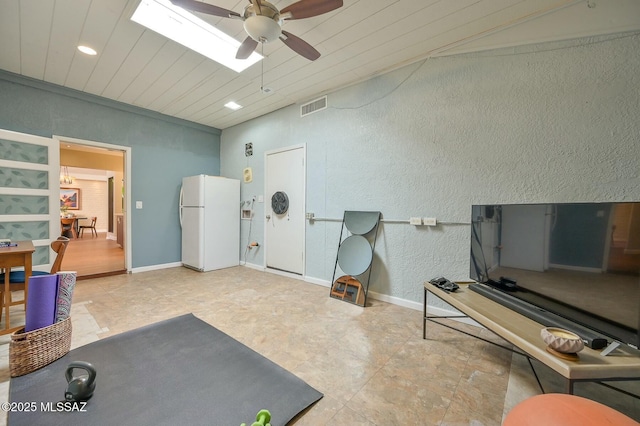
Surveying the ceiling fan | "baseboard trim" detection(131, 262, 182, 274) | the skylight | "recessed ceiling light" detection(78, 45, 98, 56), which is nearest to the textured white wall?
the skylight

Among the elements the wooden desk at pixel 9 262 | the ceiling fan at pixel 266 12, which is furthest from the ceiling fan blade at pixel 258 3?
the wooden desk at pixel 9 262

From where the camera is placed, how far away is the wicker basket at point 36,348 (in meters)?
1.58

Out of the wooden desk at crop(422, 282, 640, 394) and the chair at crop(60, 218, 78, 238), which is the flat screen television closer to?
the wooden desk at crop(422, 282, 640, 394)

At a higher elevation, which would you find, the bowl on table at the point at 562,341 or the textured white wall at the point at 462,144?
the textured white wall at the point at 462,144

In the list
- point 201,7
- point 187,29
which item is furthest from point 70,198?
point 201,7

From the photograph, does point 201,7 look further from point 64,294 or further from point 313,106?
point 64,294

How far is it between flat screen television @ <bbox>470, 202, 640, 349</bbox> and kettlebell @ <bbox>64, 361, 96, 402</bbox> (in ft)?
9.21

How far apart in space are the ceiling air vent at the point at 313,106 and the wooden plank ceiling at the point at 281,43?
0.45 ft

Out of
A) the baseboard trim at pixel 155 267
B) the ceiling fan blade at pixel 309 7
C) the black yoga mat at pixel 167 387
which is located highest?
the ceiling fan blade at pixel 309 7

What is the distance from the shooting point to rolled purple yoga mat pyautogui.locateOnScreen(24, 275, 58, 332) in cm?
171

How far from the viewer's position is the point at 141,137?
4.29 meters

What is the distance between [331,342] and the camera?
2.09m

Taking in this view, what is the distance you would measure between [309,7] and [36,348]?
A: 2.93 metres

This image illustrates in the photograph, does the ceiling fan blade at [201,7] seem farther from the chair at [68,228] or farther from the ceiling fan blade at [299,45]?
the chair at [68,228]
